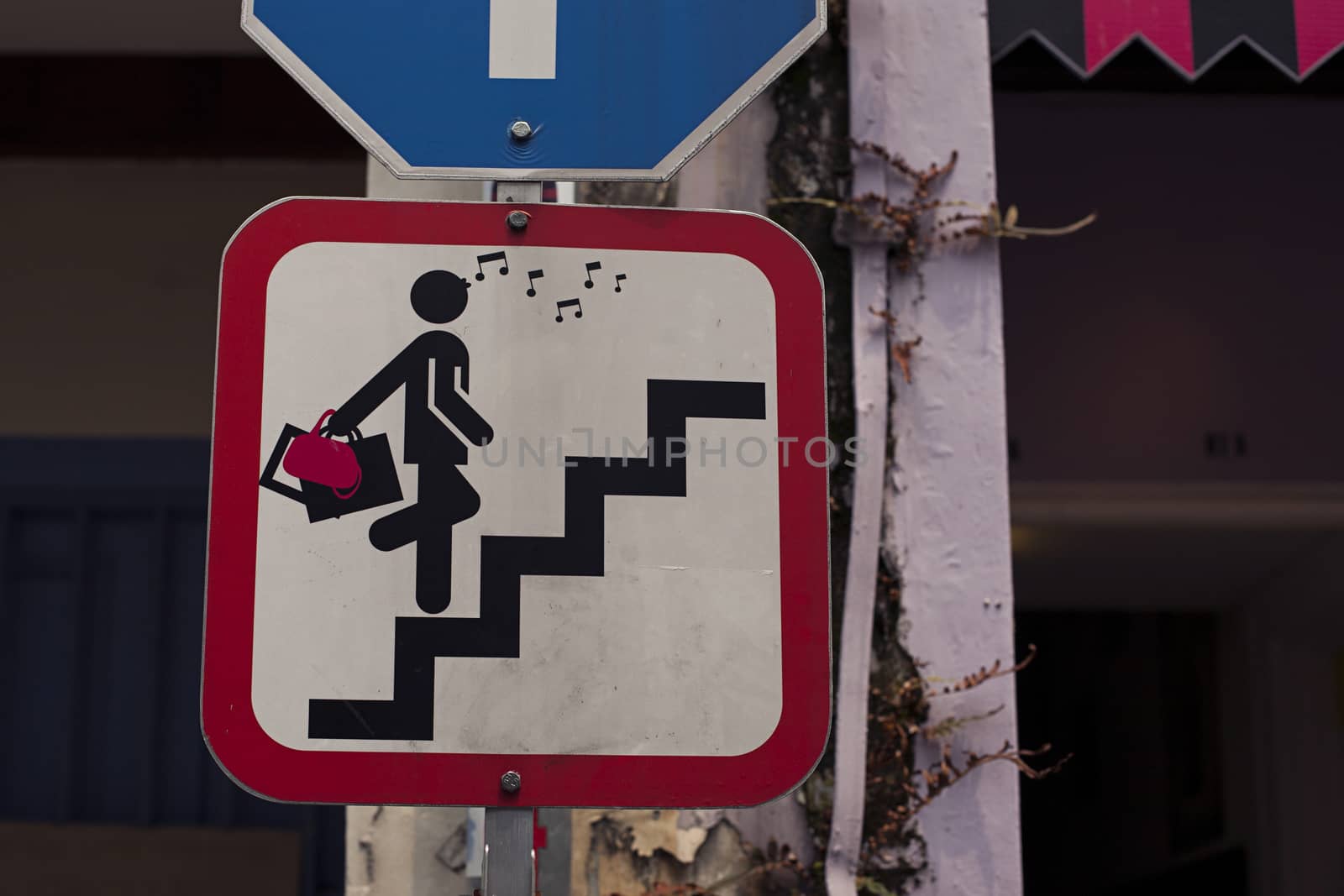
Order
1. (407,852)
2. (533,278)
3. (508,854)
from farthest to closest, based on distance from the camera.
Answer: (407,852) < (533,278) < (508,854)

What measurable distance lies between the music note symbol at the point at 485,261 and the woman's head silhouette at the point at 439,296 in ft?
0.05


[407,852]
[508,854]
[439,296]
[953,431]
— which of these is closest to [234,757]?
[508,854]

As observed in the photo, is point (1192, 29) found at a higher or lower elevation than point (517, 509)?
higher

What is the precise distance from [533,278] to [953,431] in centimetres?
107

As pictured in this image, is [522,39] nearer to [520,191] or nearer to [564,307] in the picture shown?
[520,191]

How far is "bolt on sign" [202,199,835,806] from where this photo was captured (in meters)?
1.21

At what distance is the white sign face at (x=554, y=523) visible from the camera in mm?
1219

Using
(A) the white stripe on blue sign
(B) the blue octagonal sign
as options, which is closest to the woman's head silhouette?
(B) the blue octagonal sign

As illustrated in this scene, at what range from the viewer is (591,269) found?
130 cm

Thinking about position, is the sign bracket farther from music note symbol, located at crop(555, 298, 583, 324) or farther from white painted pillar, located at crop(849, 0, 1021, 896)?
white painted pillar, located at crop(849, 0, 1021, 896)

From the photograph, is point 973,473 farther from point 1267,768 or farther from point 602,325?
point 1267,768

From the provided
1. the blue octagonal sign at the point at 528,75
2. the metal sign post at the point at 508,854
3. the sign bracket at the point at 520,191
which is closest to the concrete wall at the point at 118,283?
the blue octagonal sign at the point at 528,75

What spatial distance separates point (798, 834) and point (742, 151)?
1.10 meters

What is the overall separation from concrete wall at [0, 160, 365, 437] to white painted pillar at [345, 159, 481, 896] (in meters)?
1.99
